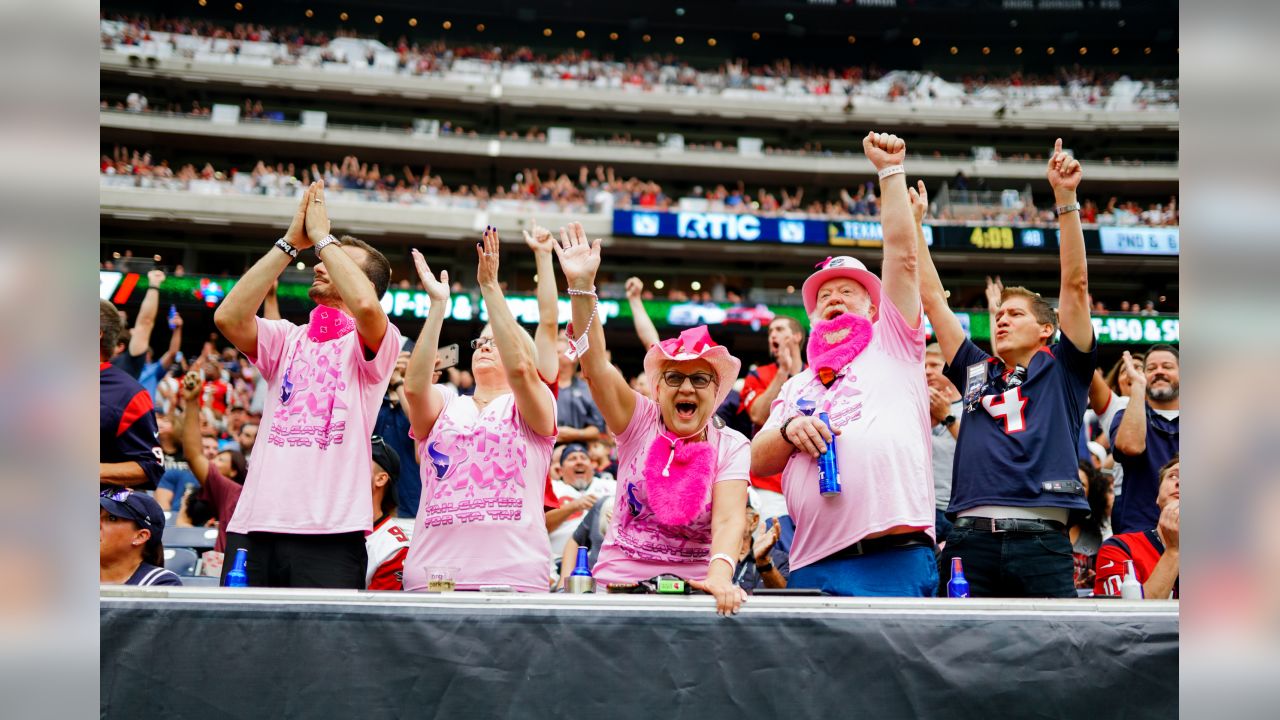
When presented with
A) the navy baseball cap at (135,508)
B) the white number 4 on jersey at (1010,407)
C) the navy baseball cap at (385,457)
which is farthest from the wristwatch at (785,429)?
the navy baseball cap at (135,508)

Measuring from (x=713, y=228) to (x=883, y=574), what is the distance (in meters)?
25.9

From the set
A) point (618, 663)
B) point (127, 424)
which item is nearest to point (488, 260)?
point (618, 663)

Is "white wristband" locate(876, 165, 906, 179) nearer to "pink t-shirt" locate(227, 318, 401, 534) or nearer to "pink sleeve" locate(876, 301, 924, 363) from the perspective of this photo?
"pink sleeve" locate(876, 301, 924, 363)

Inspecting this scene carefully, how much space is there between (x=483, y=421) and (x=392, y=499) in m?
1.50

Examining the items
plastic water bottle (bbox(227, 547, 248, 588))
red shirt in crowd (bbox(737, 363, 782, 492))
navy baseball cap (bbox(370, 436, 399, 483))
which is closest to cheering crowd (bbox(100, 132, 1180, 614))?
plastic water bottle (bbox(227, 547, 248, 588))

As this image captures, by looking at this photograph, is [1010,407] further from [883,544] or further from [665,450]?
[665,450]

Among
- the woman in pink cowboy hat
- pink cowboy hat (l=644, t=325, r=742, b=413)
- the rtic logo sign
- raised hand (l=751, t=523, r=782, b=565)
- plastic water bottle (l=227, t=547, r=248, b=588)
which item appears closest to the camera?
plastic water bottle (l=227, t=547, r=248, b=588)

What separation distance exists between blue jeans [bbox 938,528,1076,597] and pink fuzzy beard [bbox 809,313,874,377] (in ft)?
2.69

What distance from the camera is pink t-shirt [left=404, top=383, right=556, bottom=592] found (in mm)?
3268

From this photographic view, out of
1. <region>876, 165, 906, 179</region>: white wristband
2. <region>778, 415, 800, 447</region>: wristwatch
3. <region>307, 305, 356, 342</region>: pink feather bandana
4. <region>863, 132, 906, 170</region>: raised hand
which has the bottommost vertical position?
<region>778, 415, 800, 447</region>: wristwatch

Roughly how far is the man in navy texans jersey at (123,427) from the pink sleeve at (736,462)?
2.36 meters

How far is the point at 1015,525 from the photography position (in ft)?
11.3

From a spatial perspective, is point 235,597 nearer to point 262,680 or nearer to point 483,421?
point 262,680

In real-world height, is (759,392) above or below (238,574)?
above
